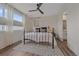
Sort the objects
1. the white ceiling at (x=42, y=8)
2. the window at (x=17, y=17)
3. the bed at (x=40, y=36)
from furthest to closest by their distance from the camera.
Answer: the bed at (x=40, y=36), the window at (x=17, y=17), the white ceiling at (x=42, y=8)

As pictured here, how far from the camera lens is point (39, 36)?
99.3 inches

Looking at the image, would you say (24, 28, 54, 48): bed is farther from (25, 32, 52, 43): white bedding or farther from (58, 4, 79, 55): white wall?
(58, 4, 79, 55): white wall

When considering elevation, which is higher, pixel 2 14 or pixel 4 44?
pixel 2 14

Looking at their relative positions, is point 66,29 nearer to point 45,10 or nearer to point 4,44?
point 45,10

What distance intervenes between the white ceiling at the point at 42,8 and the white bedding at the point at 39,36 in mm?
399

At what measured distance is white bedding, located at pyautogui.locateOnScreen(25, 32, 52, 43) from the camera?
246 cm

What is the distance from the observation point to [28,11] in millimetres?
2324

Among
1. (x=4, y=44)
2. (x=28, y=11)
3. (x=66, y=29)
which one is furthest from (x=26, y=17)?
(x=66, y=29)

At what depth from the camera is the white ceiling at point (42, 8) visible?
6.77 ft

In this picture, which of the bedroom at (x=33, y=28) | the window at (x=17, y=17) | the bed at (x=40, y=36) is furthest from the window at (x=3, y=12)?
the bed at (x=40, y=36)

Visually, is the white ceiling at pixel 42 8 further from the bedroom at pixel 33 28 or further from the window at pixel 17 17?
the window at pixel 17 17

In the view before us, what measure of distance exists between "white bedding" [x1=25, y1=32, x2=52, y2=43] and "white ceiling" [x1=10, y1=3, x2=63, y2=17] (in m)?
0.40

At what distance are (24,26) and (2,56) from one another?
0.71 meters

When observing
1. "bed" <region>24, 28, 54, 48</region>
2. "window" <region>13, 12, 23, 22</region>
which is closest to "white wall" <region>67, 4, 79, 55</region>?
"bed" <region>24, 28, 54, 48</region>
